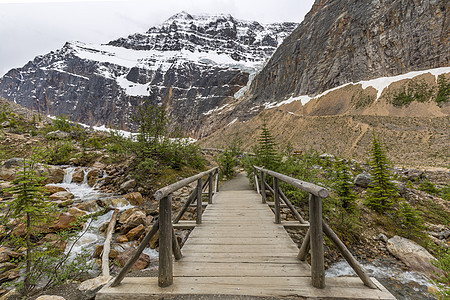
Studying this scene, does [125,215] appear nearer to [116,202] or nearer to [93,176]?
[116,202]

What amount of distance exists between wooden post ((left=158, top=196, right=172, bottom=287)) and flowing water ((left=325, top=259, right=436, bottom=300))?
3852mm

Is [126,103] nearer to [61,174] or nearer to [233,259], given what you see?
[61,174]

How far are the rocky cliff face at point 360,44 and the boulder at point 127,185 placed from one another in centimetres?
3953

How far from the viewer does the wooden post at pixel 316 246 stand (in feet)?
6.17

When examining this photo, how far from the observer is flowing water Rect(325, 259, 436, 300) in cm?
372

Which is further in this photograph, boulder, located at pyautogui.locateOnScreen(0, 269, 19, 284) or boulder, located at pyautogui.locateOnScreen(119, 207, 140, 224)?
boulder, located at pyautogui.locateOnScreen(119, 207, 140, 224)

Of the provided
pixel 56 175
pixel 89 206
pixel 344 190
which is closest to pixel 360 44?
pixel 344 190

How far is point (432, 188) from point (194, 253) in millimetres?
12325

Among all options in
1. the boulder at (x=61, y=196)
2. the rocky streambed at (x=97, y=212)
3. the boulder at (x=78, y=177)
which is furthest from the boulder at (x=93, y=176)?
the boulder at (x=61, y=196)

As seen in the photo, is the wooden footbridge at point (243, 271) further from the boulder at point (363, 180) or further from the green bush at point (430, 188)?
the green bush at point (430, 188)

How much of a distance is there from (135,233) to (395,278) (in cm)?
650

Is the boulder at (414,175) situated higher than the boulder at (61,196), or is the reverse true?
the boulder at (61,196)

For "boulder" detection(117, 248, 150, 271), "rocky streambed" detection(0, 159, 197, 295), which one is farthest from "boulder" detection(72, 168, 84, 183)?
"boulder" detection(117, 248, 150, 271)

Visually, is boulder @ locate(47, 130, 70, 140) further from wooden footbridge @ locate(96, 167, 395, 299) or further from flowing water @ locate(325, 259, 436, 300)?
flowing water @ locate(325, 259, 436, 300)
